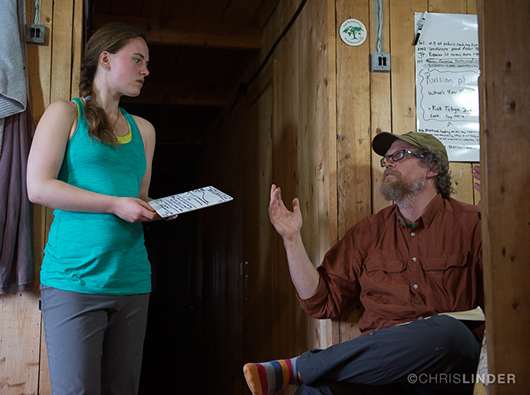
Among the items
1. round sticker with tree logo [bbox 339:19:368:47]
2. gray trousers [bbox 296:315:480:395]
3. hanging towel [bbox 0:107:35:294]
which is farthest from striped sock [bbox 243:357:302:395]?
round sticker with tree logo [bbox 339:19:368:47]

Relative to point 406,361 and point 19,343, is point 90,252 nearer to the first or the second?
point 19,343

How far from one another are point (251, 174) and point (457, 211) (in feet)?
6.47

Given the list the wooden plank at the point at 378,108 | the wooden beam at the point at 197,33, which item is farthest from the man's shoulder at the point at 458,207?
the wooden beam at the point at 197,33

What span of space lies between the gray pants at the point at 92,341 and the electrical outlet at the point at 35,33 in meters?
1.09

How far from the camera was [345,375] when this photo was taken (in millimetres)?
1749

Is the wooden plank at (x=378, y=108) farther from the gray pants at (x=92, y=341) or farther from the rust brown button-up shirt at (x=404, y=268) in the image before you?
the gray pants at (x=92, y=341)

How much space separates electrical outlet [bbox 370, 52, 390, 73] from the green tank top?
1.18 metres

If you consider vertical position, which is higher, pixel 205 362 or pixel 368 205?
pixel 368 205

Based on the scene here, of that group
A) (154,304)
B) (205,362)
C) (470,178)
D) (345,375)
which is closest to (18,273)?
(345,375)

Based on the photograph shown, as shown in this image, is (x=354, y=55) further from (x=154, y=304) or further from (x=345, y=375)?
(x=154, y=304)

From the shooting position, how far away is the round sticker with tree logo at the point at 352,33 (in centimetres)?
243

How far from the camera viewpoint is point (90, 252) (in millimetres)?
1638

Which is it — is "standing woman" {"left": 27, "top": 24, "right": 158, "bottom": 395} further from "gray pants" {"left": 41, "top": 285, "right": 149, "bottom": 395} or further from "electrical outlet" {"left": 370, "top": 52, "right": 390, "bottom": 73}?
"electrical outlet" {"left": 370, "top": 52, "right": 390, "bottom": 73}

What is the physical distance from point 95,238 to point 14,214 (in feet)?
1.83
